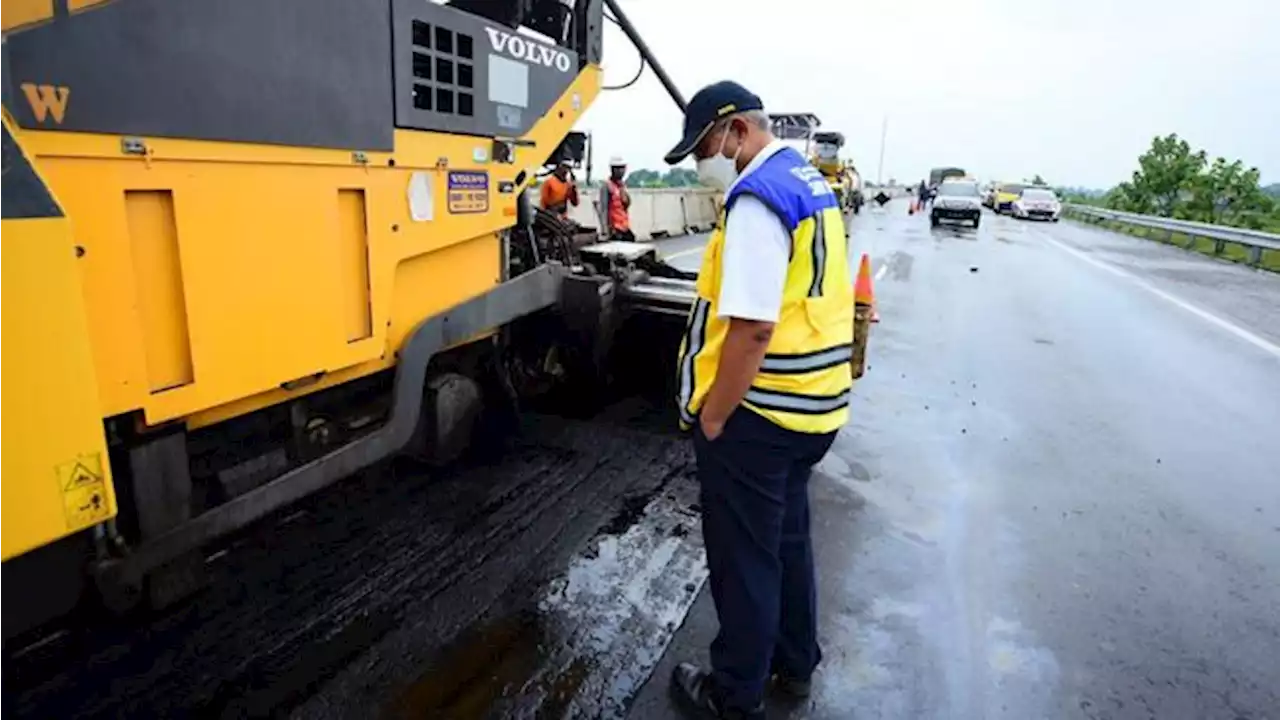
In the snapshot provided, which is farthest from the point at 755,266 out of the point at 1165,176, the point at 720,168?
the point at 1165,176

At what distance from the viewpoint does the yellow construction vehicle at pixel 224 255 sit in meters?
1.58

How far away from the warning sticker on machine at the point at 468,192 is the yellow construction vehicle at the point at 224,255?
0.01m

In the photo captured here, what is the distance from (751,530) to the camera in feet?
7.52

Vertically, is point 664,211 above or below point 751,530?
above

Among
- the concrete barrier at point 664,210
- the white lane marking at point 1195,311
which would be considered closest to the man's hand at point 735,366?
the white lane marking at point 1195,311

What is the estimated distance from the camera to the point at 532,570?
10.5 feet

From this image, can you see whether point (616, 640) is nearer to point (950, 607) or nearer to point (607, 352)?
point (950, 607)

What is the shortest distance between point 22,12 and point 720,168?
1.73 meters

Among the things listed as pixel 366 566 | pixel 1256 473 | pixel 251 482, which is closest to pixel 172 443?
pixel 251 482

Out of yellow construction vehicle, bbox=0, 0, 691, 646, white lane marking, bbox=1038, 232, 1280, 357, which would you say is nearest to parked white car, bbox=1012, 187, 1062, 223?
white lane marking, bbox=1038, 232, 1280, 357

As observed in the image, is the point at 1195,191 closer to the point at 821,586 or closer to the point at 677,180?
the point at 677,180

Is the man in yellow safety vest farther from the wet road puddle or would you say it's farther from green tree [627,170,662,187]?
green tree [627,170,662,187]

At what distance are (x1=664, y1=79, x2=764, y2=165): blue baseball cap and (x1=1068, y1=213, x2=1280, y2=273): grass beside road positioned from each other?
19.0 metres

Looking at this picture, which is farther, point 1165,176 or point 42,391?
point 1165,176
